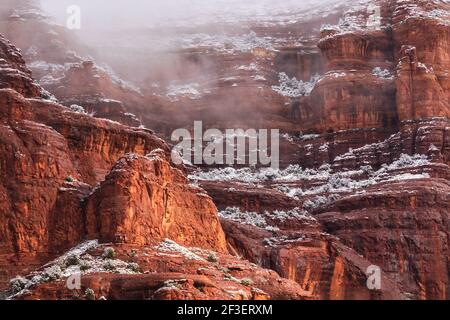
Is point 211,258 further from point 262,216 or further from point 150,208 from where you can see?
point 262,216

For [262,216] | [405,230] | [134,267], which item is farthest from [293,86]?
[134,267]

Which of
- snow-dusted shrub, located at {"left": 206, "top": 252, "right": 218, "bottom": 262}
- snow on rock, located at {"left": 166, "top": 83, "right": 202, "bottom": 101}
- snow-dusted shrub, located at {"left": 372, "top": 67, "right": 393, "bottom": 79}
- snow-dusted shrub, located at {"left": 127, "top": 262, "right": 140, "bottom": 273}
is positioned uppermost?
snow-dusted shrub, located at {"left": 372, "top": 67, "right": 393, "bottom": 79}

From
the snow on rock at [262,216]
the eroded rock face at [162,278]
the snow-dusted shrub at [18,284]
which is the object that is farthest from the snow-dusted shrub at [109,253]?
the snow on rock at [262,216]

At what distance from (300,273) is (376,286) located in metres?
6.09

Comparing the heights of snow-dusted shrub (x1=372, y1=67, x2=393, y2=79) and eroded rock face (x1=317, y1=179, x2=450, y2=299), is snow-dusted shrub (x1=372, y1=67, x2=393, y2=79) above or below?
above

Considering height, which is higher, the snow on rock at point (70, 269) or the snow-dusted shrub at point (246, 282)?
the snow on rock at point (70, 269)

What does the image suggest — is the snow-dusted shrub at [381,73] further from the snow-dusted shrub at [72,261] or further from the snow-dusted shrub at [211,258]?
the snow-dusted shrub at [72,261]

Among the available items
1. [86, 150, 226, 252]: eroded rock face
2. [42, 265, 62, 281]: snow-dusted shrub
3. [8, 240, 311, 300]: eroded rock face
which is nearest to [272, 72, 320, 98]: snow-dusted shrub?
[86, 150, 226, 252]: eroded rock face

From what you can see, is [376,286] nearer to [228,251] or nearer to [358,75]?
[228,251]

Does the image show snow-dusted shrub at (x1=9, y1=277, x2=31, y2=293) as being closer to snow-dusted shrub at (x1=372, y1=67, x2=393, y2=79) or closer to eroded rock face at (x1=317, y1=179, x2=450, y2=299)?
eroded rock face at (x1=317, y1=179, x2=450, y2=299)

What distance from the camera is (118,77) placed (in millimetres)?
131000

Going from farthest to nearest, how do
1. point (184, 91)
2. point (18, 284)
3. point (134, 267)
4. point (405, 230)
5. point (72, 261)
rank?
point (184, 91) → point (405, 230) → point (18, 284) → point (72, 261) → point (134, 267)

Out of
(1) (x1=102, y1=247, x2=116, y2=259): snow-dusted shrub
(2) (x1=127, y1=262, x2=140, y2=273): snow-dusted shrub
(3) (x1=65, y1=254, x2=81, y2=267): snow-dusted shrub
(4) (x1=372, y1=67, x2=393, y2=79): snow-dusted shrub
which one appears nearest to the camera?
(2) (x1=127, y1=262, x2=140, y2=273): snow-dusted shrub
